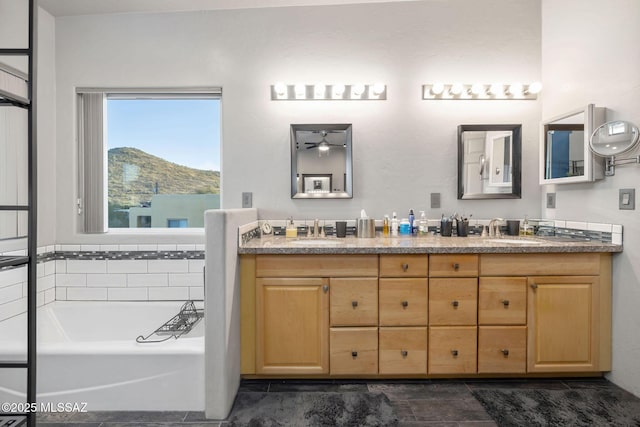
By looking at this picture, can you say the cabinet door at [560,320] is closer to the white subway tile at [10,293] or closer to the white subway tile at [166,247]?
the white subway tile at [166,247]

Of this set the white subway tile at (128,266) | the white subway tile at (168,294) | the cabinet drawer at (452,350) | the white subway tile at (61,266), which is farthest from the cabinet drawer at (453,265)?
the white subway tile at (61,266)

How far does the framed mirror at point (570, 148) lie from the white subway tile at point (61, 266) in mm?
3633

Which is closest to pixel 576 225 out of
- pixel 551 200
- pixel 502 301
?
pixel 551 200

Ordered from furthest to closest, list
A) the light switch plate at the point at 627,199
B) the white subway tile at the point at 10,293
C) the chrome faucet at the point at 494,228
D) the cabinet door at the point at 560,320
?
1. the chrome faucet at the point at 494,228
2. the white subway tile at the point at 10,293
3. the cabinet door at the point at 560,320
4. the light switch plate at the point at 627,199

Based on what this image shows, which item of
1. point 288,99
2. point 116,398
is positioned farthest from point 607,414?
point 288,99

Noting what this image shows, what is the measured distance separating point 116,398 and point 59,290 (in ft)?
4.32

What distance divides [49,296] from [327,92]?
2604mm

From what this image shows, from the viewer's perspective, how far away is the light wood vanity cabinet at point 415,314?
6.73 ft

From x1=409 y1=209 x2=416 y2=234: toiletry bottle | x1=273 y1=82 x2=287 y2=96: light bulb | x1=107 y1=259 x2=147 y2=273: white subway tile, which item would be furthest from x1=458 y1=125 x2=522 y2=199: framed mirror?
x1=107 y1=259 x2=147 y2=273: white subway tile

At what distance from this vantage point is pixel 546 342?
2049mm

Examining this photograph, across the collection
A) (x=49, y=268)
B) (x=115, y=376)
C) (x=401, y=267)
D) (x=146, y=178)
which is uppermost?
(x=146, y=178)

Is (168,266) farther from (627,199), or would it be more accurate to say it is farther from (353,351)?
(627,199)

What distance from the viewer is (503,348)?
2.05 meters

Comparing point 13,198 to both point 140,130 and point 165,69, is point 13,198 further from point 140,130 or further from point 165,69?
point 165,69
